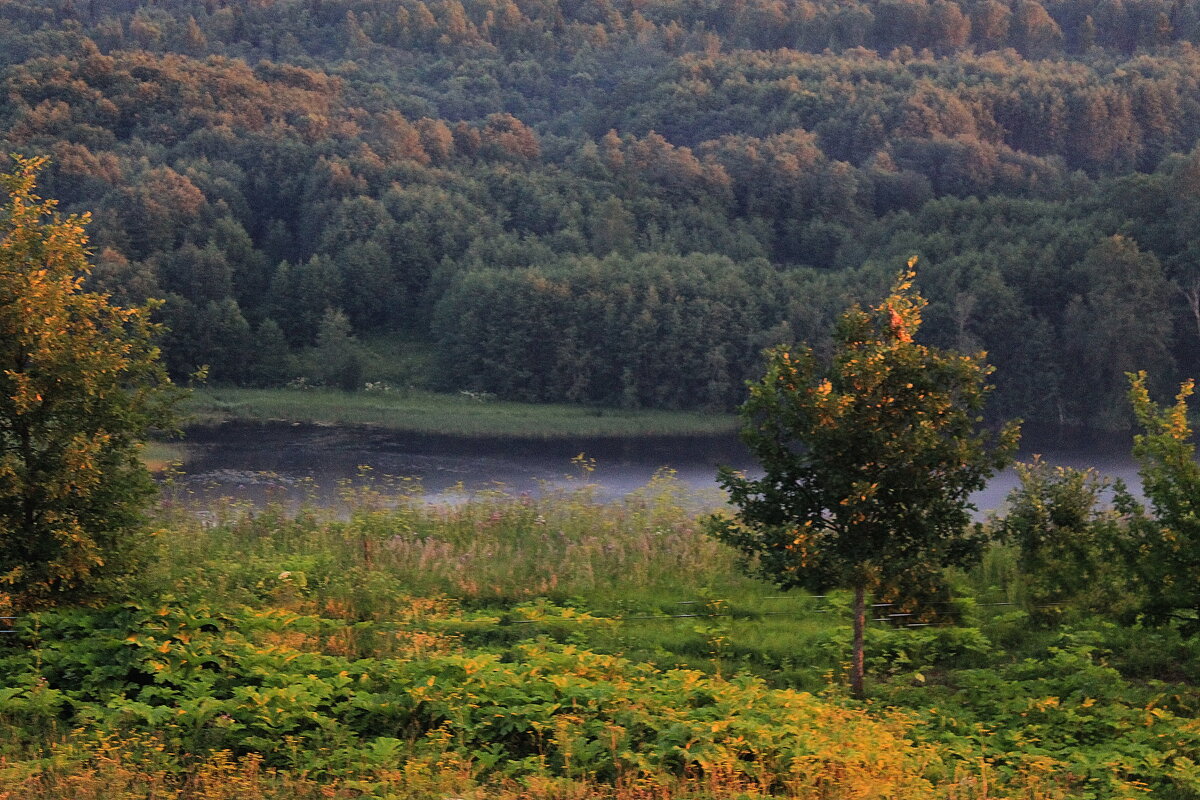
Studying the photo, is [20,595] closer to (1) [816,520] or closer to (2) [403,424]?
(1) [816,520]

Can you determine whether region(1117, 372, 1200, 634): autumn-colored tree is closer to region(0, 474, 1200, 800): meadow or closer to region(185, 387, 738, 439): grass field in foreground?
region(0, 474, 1200, 800): meadow

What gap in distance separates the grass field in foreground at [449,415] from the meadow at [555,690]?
34.4m

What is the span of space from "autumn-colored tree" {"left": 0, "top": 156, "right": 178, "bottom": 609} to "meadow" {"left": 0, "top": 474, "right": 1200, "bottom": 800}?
397 mm

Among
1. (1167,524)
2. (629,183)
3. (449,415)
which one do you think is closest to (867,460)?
(1167,524)

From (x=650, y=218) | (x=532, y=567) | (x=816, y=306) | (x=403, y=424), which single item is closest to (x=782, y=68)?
(x=650, y=218)

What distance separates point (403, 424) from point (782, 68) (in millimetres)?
60439

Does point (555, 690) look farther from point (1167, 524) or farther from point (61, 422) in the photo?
point (1167, 524)

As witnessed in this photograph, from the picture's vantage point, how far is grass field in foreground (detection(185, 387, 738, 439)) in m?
48.6

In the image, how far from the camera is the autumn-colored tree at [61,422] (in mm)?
9297

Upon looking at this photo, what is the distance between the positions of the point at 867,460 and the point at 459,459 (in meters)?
30.0

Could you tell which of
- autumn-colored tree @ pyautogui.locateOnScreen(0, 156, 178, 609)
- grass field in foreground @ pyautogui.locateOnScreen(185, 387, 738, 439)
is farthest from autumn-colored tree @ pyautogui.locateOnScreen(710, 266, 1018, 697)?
grass field in foreground @ pyautogui.locateOnScreen(185, 387, 738, 439)

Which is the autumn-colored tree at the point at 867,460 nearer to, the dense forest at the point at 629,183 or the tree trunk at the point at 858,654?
the tree trunk at the point at 858,654

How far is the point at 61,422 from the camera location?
31.4 feet

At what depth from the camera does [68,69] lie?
8731cm
